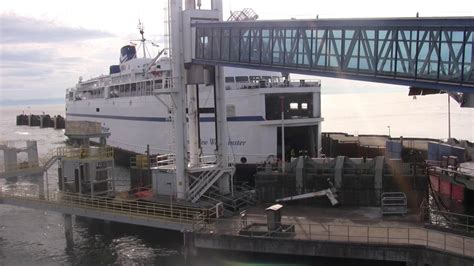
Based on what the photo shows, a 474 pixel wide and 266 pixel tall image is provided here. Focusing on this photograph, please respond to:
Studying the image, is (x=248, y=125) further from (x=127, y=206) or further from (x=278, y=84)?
(x=127, y=206)

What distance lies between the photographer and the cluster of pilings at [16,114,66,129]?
124 metres

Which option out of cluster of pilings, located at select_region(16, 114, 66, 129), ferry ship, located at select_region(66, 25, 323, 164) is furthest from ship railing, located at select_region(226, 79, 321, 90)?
cluster of pilings, located at select_region(16, 114, 66, 129)

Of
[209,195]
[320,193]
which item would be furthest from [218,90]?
[320,193]

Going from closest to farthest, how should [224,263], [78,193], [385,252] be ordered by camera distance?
[385,252], [224,263], [78,193]

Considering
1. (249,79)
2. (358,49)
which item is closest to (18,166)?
(249,79)

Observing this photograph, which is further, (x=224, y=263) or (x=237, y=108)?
(x=237, y=108)

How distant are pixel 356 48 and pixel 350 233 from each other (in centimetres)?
814

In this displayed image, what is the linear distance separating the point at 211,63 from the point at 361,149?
66.5ft

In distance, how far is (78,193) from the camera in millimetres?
27984

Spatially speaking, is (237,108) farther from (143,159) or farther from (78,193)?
(78,193)

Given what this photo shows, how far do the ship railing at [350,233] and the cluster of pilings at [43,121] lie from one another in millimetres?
109934

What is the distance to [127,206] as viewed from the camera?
84.1 ft

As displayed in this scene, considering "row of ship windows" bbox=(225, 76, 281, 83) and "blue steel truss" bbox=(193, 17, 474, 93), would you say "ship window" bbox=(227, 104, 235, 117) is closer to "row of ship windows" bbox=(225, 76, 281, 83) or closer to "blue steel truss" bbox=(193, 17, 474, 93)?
"row of ship windows" bbox=(225, 76, 281, 83)

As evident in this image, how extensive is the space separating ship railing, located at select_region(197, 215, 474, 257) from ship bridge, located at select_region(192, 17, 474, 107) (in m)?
5.84
